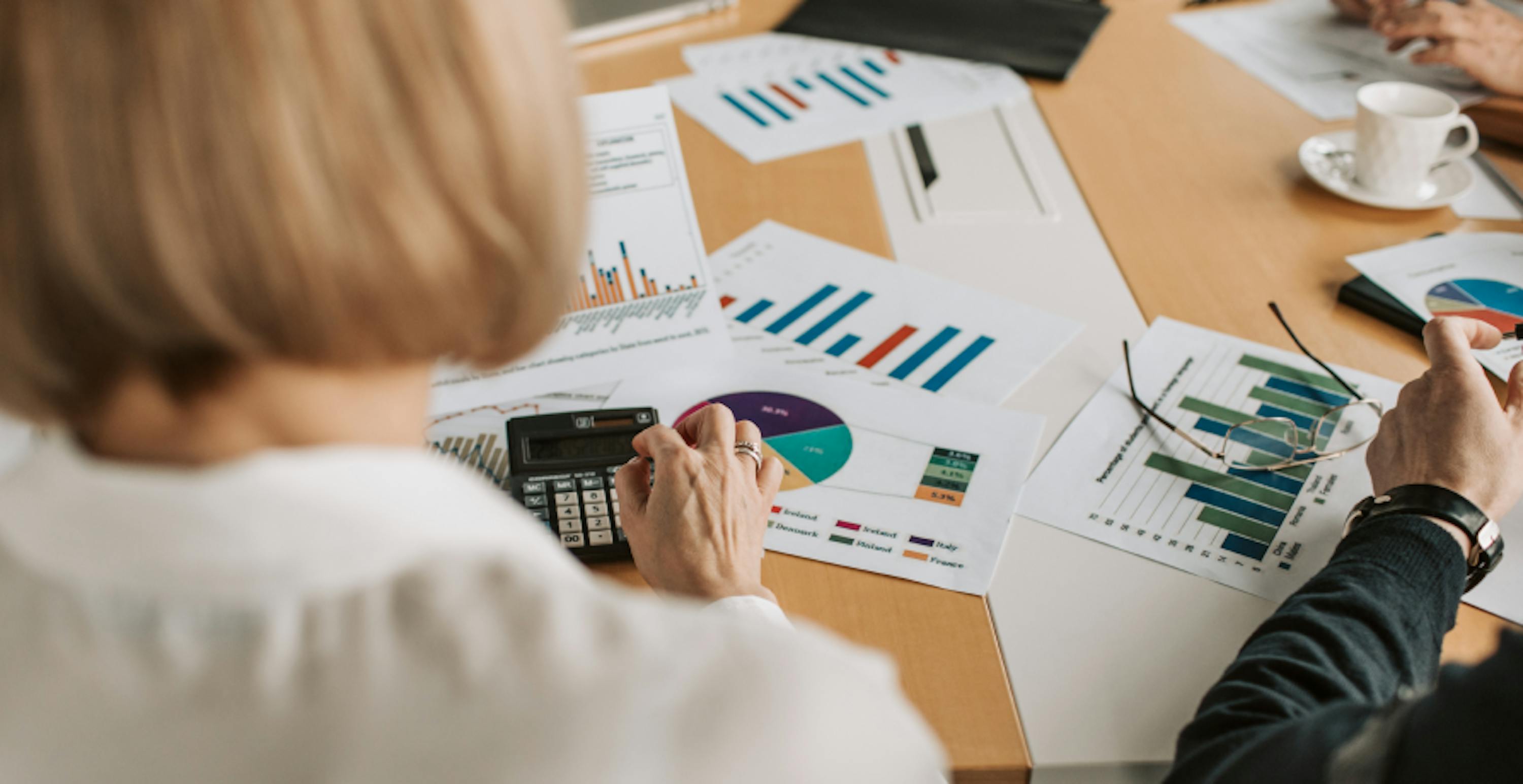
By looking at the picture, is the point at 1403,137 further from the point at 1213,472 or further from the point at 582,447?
the point at 582,447

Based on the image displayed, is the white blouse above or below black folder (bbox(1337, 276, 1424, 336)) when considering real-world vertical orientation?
above

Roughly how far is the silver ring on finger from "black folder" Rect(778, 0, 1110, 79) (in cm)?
97

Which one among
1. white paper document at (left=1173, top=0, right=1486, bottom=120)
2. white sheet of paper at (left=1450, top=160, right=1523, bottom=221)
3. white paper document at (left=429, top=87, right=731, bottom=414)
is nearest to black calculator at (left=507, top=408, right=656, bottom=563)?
white paper document at (left=429, top=87, right=731, bottom=414)

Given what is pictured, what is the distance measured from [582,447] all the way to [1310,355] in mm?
696

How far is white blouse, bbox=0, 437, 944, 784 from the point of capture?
15.6 inches

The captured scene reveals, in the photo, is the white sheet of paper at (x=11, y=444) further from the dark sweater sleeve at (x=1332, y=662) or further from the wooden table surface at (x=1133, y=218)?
the dark sweater sleeve at (x=1332, y=662)

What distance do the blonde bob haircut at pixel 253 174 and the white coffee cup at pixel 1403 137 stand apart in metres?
1.17

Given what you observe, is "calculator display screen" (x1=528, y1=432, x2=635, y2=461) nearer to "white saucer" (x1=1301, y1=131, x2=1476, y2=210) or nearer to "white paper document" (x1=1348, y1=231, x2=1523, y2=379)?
"white paper document" (x1=1348, y1=231, x2=1523, y2=379)

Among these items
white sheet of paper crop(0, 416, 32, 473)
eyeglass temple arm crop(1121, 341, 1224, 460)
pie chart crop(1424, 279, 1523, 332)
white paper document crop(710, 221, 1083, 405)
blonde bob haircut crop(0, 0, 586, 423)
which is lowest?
pie chart crop(1424, 279, 1523, 332)

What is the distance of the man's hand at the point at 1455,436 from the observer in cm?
84

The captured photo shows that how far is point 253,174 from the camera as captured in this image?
36 centimetres

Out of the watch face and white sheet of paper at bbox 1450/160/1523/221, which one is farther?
white sheet of paper at bbox 1450/160/1523/221

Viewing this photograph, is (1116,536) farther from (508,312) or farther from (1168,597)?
(508,312)

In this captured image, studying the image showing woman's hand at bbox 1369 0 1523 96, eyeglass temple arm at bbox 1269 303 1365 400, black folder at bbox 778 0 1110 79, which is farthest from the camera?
black folder at bbox 778 0 1110 79
